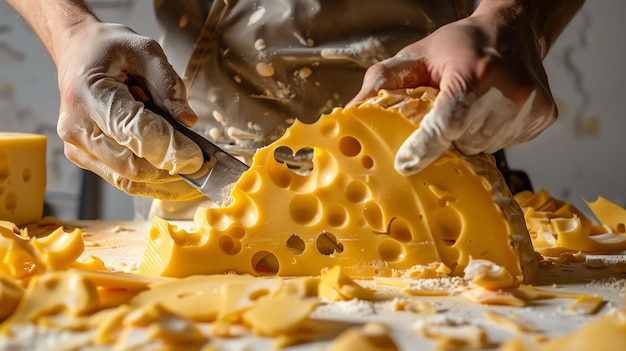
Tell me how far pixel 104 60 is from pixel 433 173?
0.67 metres

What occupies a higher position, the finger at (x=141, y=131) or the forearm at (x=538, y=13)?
the forearm at (x=538, y=13)

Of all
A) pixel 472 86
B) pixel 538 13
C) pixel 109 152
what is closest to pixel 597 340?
pixel 472 86

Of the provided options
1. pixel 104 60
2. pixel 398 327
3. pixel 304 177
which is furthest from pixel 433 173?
pixel 104 60

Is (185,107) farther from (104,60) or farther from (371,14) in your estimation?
(371,14)

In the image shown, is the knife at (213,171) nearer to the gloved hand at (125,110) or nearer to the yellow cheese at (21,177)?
the gloved hand at (125,110)

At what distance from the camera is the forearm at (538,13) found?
50.9 inches

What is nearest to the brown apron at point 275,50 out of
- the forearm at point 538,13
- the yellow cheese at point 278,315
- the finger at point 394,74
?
the forearm at point 538,13

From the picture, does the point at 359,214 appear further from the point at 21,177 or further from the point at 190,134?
the point at 21,177

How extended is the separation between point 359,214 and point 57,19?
0.87 m

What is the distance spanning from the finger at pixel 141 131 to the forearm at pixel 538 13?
1.98ft

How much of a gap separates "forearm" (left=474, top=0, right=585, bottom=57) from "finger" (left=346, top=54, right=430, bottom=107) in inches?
7.3

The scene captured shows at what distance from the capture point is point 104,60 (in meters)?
1.35

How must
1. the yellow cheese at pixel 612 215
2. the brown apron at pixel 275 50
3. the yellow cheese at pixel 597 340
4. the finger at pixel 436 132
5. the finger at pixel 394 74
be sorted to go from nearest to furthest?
the yellow cheese at pixel 597 340 → the finger at pixel 436 132 → the finger at pixel 394 74 → the yellow cheese at pixel 612 215 → the brown apron at pixel 275 50

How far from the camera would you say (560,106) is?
10.9ft
